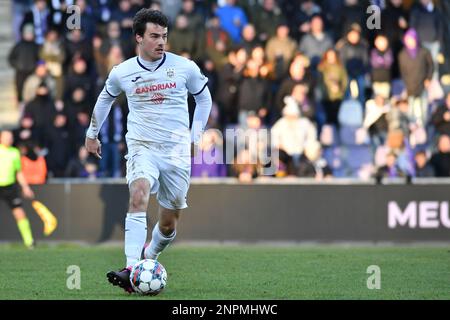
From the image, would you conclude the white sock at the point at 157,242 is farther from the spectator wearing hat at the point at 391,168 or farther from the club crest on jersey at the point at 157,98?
the spectator wearing hat at the point at 391,168

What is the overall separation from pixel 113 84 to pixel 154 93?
0.40 m

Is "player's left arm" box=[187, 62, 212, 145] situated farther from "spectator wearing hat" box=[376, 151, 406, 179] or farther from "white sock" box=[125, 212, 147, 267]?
"spectator wearing hat" box=[376, 151, 406, 179]

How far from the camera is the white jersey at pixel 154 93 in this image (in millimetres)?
10508

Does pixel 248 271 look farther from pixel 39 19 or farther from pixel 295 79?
pixel 39 19

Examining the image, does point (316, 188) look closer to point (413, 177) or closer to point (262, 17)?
point (413, 177)

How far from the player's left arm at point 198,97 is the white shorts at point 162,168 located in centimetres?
20

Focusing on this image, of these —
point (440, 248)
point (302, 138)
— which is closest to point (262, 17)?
point (302, 138)

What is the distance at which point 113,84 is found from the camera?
10.6m

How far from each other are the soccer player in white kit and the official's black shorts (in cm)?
700

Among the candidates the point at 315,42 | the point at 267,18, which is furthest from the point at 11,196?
the point at 315,42

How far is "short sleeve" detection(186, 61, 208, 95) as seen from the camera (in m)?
10.7

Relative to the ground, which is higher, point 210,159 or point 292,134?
point 292,134
